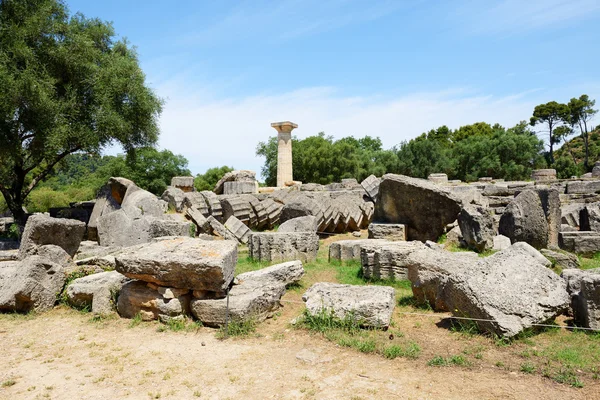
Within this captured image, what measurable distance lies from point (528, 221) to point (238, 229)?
711cm

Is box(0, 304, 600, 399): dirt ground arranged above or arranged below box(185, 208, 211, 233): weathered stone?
below

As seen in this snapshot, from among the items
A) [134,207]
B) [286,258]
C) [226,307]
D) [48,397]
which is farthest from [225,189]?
[48,397]

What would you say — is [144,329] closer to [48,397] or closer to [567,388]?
[48,397]

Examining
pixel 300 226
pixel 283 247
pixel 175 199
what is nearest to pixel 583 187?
pixel 300 226

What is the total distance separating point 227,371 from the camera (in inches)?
169

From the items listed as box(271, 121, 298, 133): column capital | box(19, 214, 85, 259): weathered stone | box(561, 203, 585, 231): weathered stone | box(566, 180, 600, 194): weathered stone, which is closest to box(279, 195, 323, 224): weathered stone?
box(19, 214, 85, 259): weathered stone

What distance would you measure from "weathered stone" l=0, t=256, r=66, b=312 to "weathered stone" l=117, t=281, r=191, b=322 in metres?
1.28

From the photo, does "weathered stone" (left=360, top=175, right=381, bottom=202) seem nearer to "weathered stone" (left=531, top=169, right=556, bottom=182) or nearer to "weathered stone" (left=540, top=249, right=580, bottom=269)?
"weathered stone" (left=540, top=249, right=580, bottom=269)

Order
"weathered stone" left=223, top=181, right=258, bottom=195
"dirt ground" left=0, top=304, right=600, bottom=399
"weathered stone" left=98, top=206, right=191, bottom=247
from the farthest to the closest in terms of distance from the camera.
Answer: "weathered stone" left=223, top=181, right=258, bottom=195 → "weathered stone" left=98, top=206, right=191, bottom=247 → "dirt ground" left=0, top=304, right=600, bottom=399

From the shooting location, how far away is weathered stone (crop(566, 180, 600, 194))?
16.1 metres

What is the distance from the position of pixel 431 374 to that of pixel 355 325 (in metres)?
1.26

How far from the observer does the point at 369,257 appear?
24.0 ft

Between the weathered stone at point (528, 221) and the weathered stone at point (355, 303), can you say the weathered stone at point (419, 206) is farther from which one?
the weathered stone at point (355, 303)

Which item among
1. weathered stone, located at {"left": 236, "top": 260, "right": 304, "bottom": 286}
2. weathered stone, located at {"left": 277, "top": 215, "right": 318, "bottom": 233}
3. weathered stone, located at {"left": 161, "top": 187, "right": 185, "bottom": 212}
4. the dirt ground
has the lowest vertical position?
the dirt ground
